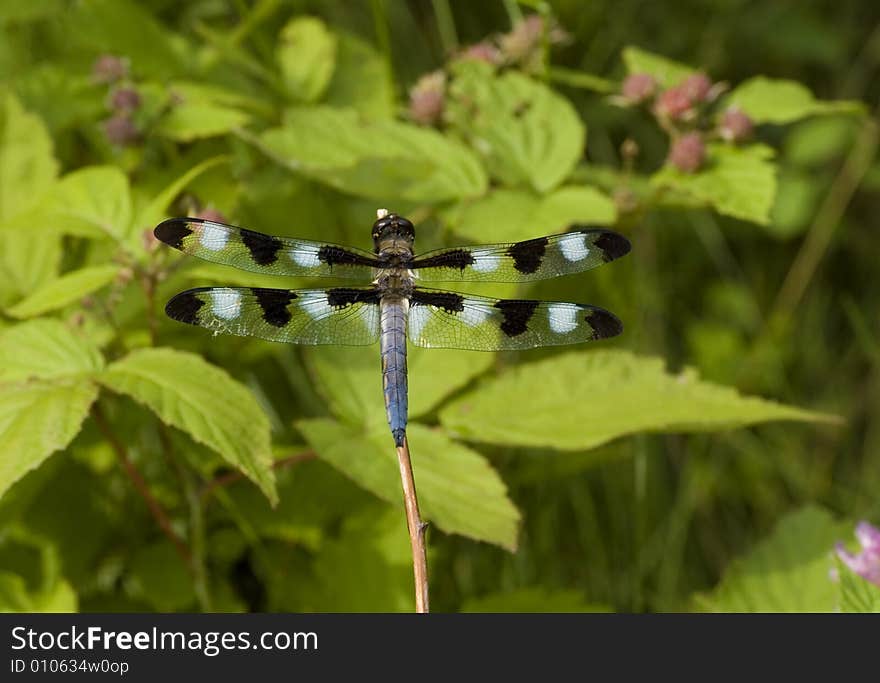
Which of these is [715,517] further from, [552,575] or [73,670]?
[73,670]

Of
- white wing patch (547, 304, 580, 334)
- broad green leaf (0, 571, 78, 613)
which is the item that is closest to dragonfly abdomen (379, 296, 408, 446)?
white wing patch (547, 304, 580, 334)

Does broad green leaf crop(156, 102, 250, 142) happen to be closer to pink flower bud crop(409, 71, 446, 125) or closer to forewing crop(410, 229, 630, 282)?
pink flower bud crop(409, 71, 446, 125)

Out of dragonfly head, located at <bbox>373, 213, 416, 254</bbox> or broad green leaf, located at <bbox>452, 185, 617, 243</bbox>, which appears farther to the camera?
broad green leaf, located at <bbox>452, 185, 617, 243</bbox>

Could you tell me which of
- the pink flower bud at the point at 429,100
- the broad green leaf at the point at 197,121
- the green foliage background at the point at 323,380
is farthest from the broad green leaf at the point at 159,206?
the pink flower bud at the point at 429,100

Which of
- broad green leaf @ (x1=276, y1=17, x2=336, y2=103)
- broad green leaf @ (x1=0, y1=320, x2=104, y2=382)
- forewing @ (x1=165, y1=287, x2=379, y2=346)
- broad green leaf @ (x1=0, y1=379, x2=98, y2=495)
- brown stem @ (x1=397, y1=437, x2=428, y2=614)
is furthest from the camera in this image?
broad green leaf @ (x1=276, y1=17, x2=336, y2=103)

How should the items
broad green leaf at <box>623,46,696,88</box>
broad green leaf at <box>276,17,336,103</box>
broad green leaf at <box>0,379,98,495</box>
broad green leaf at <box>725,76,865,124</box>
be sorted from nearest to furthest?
1. broad green leaf at <box>0,379,98,495</box>
2. broad green leaf at <box>725,76,865,124</box>
3. broad green leaf at <box>623,46,696,88</box>
4. broad green leaf at <box>276,17,336,103</box>

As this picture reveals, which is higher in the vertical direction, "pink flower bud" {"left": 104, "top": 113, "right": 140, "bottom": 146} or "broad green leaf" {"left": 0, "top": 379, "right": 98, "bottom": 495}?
"pink flower bud" {"left": 104, "top": 113, "right": 140, "bottom": 146}

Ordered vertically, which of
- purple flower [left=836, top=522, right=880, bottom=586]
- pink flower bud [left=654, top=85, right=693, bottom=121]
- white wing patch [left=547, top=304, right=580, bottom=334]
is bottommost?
purple flower [left=836, top=522, right=880, bottom=586]
